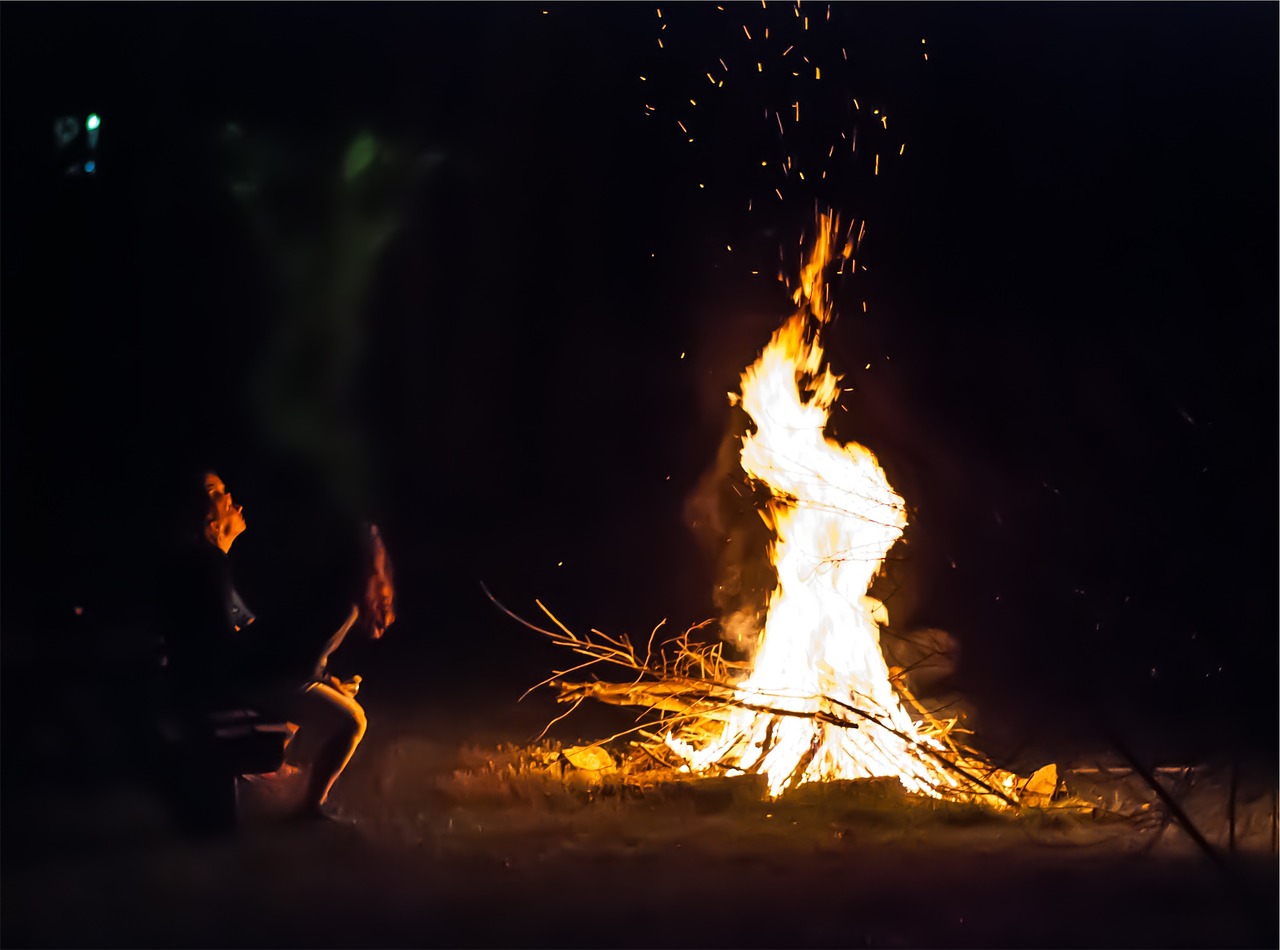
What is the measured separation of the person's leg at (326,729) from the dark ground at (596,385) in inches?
2.1

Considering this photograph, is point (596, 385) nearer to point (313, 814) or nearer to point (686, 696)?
point (686, 696)

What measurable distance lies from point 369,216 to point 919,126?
1257mm

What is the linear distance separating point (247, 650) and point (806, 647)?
1256 mm

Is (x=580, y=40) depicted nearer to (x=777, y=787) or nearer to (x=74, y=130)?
(x=74, y=130)

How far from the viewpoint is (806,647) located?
9.14 feet

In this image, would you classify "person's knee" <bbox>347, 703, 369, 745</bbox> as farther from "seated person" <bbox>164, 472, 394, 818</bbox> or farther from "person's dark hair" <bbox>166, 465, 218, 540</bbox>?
"person's dark hair" <bbox>166, 465, 218, 540</bbox>

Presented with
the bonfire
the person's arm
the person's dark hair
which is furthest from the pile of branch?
Result: the person's dark hair

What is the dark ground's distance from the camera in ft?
8.94

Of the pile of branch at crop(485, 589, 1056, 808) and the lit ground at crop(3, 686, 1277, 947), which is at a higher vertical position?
the pile of branch at crop(485, 589, 1056, 808)

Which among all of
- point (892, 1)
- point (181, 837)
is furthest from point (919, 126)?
point (181, 837)

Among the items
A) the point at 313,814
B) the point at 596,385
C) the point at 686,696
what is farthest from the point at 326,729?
the point at 596,385

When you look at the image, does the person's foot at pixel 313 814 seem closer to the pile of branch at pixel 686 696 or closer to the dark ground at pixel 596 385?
the dark ground at pixel 596 385

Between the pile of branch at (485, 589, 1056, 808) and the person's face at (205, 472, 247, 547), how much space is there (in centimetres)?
58

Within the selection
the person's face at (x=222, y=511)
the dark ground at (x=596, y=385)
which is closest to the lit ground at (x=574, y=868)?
the dark ground at (x=596, y=385)
